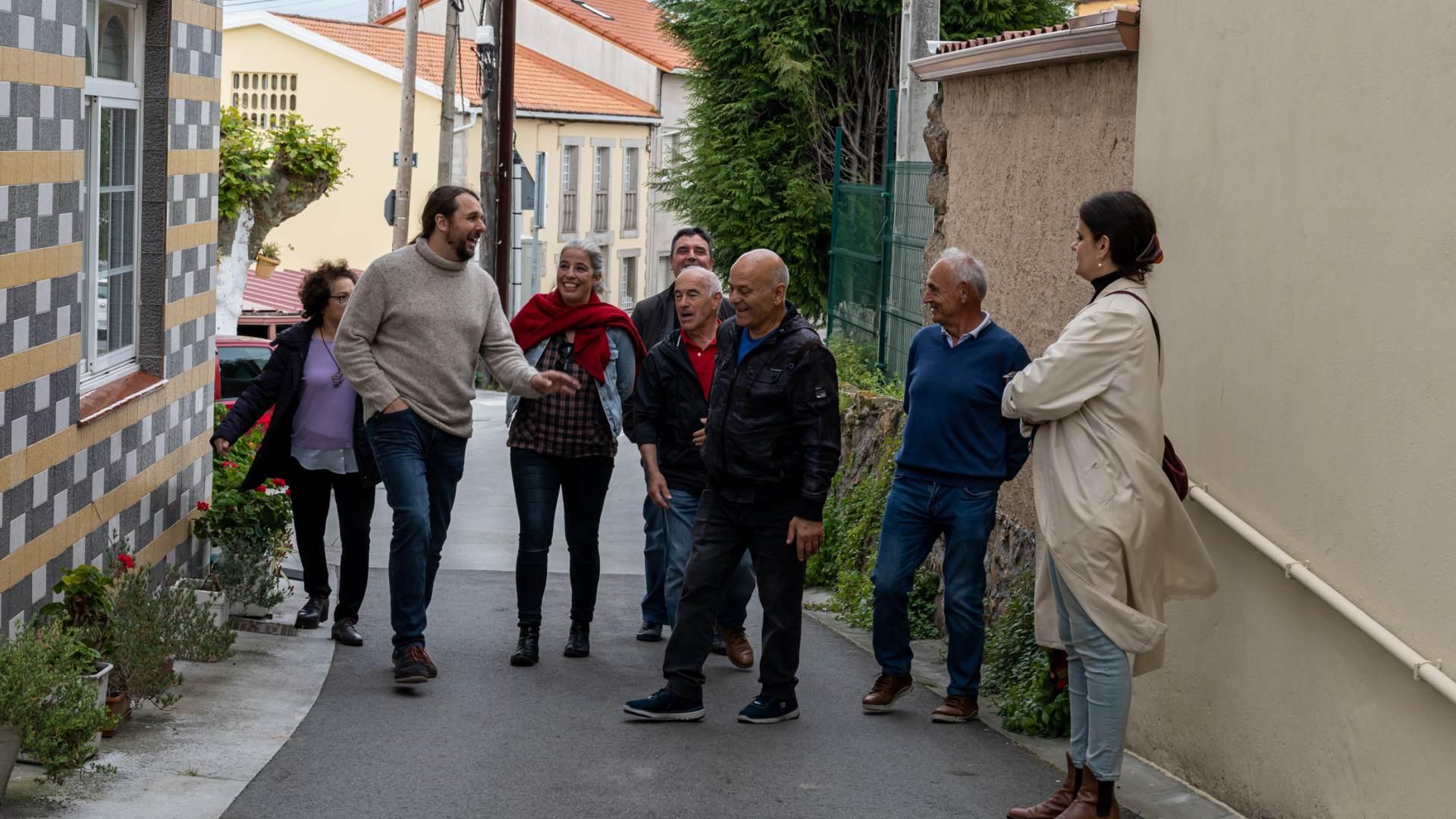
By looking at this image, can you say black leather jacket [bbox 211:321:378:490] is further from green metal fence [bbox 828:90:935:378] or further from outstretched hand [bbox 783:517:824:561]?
green metal fence [bbox 828:90:935:378]

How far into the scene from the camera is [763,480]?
256 inches

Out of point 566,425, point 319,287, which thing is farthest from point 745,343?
point 319,287

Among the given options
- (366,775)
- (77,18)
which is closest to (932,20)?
(77,18)

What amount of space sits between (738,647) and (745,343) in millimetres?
1798

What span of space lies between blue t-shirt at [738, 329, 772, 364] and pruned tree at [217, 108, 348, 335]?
591 inches

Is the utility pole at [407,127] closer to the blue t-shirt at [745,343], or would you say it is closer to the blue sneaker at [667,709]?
the blue t-shirt at [745,343]

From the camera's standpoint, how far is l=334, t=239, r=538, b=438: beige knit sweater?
23.3ft

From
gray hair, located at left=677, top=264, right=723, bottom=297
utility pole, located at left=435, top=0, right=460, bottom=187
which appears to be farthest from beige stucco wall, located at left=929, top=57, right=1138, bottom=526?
utility pole, located at left=435, top=0, right=460, bottom=187

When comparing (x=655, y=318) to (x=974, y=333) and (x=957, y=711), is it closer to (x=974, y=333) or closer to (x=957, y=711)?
(x=974, y=333)

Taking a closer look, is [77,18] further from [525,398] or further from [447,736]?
[447,736]

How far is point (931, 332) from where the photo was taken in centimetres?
674

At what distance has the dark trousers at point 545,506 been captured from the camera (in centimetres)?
760

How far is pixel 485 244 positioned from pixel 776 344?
66.0ft

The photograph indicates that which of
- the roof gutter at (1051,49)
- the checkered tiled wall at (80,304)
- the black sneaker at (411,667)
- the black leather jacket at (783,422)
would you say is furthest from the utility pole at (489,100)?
the black leather jacket at (783,422)
